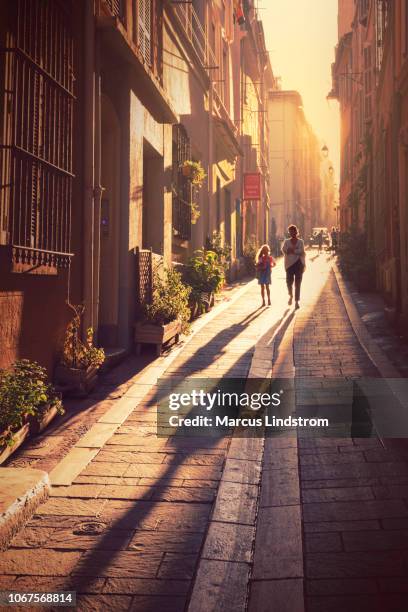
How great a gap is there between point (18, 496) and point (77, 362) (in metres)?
3.35

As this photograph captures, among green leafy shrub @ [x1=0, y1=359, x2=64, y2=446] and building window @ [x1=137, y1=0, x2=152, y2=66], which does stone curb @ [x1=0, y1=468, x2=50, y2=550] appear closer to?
green leafy shrub @ [x1=0, y1=359, x2=64, y2=446]

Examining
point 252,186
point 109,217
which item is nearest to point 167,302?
point 109,217

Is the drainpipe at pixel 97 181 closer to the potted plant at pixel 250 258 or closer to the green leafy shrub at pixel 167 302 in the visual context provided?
the green leafy shrub at pixel 167 302

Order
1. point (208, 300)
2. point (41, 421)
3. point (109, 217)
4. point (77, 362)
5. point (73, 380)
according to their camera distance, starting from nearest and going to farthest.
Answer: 1. point (41, 421)
2. point (73, 380)
3. point (77, 362)
4. point (109, 217)
5. point (208, 300)

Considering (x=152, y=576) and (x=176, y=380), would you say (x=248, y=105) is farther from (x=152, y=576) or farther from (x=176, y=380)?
(x=152, y=576)

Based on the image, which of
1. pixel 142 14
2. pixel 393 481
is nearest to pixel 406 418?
pixel 393 481

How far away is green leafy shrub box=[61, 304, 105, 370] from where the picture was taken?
7.32 meters

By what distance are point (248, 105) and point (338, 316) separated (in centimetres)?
1915

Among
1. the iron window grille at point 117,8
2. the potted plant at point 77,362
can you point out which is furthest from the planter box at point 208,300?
the potted plant at point 77,362

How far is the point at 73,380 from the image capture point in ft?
23.5

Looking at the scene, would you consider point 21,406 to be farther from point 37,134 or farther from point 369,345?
point 369,345

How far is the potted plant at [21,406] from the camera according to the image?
5152 mm

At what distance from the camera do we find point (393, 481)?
4566 millimetres

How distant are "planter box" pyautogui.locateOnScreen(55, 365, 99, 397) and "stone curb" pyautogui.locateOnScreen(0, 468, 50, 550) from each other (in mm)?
2513
